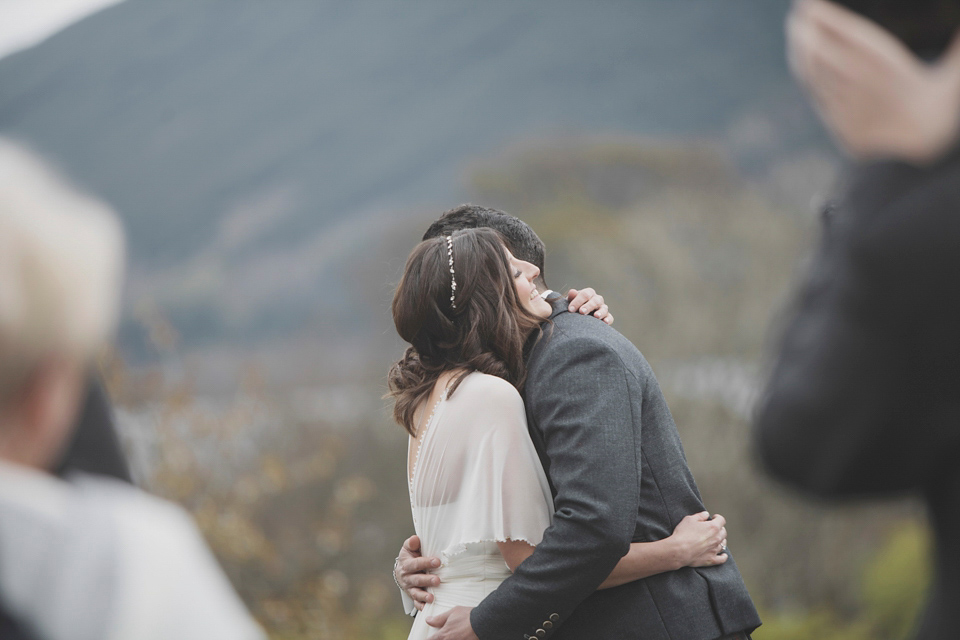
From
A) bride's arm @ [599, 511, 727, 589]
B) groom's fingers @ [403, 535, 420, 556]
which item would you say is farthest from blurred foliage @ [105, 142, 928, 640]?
bride's arm @ [599, 511, 727, 589]

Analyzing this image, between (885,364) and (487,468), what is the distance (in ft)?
4.19

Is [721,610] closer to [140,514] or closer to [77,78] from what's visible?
[140,514]

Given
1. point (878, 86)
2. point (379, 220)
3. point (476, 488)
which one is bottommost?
point (379, 220)

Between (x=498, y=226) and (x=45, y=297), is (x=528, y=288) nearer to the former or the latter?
(x=498, y=226)

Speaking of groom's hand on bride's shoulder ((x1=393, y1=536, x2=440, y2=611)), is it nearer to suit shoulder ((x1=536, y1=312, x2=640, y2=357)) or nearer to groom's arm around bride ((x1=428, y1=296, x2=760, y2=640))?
groom's arm around bride ((x1=428, y1=296, x2=760, y2=640))

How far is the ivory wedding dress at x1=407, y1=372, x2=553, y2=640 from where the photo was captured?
2016 mm

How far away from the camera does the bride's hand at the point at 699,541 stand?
200 cm

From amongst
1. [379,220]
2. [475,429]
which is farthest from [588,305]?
[379,220]

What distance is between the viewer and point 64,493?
0.92 m

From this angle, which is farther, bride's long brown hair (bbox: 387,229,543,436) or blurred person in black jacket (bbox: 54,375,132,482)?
bride's long brown hair (bbox: 387,229,543,436)

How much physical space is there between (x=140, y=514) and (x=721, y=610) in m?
1.53

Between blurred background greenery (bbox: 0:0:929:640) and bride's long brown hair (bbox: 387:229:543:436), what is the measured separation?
146 inches

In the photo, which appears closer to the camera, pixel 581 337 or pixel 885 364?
pixel 885 364

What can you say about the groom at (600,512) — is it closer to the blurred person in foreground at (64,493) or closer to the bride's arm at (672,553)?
the bride's arm at (672,553)
